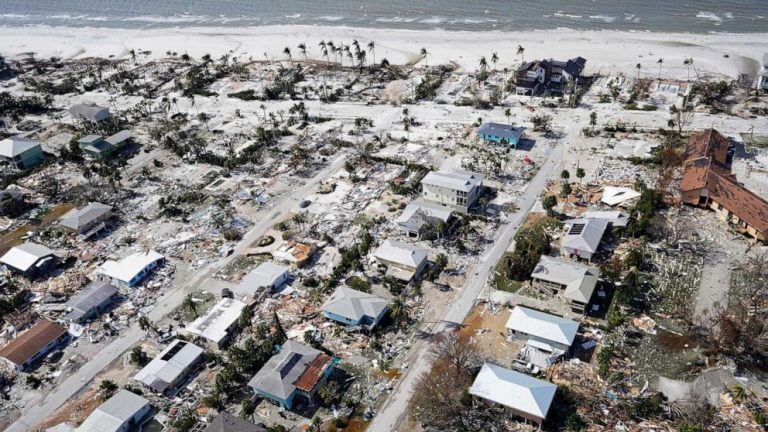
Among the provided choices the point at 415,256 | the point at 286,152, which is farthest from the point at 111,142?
the point at 415,256

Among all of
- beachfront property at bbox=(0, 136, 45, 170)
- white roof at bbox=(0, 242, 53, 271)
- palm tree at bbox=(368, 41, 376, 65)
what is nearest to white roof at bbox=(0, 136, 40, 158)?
beachfront property at bbox=(0, 136, 45, 170)

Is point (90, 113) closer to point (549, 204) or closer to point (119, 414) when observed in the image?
point (119, 414)

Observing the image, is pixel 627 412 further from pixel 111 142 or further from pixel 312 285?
pixel 111 142

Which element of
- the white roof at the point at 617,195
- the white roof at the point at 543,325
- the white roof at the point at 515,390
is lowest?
the white roof at the point at 515,390

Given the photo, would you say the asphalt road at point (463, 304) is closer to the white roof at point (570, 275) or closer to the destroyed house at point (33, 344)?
the white roof at point (570, 275)

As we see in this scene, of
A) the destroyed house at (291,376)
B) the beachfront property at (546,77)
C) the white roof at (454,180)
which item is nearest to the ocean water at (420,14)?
the beachfront property at (546,77)

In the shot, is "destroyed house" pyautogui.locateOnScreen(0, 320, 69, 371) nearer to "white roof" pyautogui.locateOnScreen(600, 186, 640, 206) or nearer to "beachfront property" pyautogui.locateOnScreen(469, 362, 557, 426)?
"beachfront property" pyautogui.locateOnScreen(469, 362, 557, 426)

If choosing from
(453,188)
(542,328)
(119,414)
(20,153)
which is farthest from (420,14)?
(119,414)
